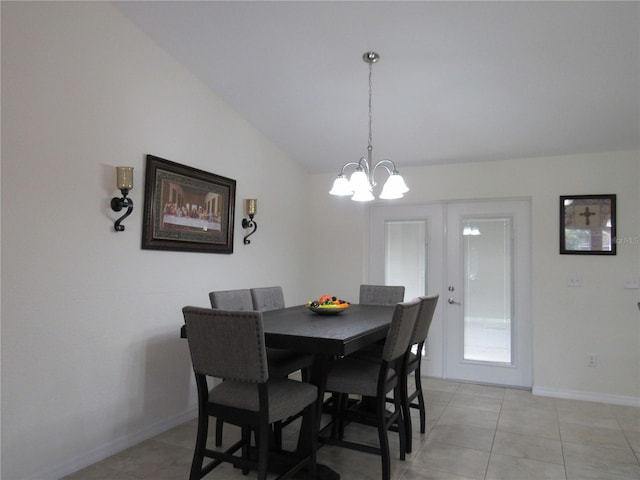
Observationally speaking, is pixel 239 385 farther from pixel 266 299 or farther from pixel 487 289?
pixel 487 289

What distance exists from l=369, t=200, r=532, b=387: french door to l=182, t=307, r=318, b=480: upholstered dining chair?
2654 mm

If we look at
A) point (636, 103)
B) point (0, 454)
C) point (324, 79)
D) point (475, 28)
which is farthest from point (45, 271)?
point (636, 103)

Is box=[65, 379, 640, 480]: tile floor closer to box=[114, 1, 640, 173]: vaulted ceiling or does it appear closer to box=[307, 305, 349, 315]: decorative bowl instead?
box=[307, 305, 349, 315]: decorative bowl

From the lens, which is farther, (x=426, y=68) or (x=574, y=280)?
(x=574, y=280)

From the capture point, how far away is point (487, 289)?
4.38 metres

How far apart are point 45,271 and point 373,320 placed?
6.31ft

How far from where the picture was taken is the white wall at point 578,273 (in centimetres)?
379

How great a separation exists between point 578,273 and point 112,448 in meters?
4.02

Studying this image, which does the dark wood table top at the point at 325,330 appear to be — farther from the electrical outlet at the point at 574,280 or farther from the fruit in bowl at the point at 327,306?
the electrical outlet at the point at 574,280

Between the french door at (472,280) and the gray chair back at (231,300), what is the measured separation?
83.4 inches

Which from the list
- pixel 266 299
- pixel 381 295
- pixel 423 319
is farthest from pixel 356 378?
pixel 381 295

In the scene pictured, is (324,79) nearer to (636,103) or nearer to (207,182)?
(207,182)

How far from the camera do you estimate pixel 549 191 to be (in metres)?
4.10

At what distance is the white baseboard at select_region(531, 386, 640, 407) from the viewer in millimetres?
3745
